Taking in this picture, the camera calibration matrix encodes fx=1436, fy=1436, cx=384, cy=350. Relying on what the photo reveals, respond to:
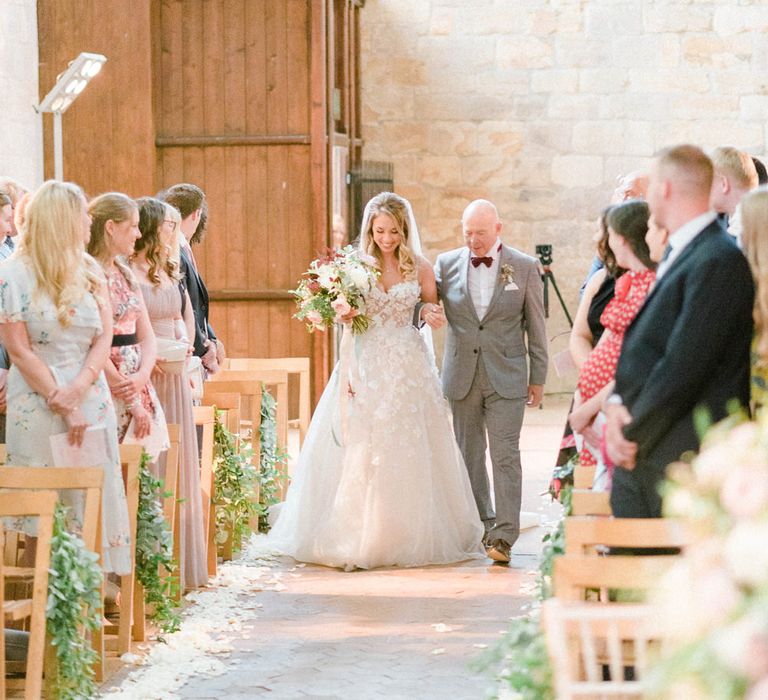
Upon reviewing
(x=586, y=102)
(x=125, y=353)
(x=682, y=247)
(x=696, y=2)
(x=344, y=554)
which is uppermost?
(x=696, y=2)

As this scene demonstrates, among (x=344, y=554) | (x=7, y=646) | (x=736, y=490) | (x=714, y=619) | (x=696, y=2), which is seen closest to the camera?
(x=714, y=619)

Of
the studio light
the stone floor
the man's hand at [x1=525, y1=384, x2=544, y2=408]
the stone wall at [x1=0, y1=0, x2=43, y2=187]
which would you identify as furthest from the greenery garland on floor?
the stone wall at [x1=0, y1=0, x2=43, y2=187]

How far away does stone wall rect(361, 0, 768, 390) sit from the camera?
48.0ft

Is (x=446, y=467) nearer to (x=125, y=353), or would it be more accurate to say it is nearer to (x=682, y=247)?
(x=125, y=353)

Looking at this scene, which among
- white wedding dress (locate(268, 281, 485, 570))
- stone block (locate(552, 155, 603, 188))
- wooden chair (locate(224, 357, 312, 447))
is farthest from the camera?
stone block (locate(552, 155, 603, 188))

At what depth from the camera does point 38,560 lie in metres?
4.20

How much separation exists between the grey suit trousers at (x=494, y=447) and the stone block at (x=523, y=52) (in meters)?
8.14

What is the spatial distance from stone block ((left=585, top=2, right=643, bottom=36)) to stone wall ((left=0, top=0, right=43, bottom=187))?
668 centimetres

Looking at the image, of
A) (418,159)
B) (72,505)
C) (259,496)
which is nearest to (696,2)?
(418,159)

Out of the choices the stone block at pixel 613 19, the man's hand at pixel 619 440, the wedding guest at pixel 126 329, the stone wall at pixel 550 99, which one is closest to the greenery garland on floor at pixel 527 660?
the man's hand at pixel 619 440

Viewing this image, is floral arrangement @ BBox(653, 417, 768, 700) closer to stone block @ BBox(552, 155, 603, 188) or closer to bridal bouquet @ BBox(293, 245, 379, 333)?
bridal bouquet @ BBox(293, 245, 379, 333)

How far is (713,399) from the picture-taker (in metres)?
3.81

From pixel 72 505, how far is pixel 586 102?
10649 mm

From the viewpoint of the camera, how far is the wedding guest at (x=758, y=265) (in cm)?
388
